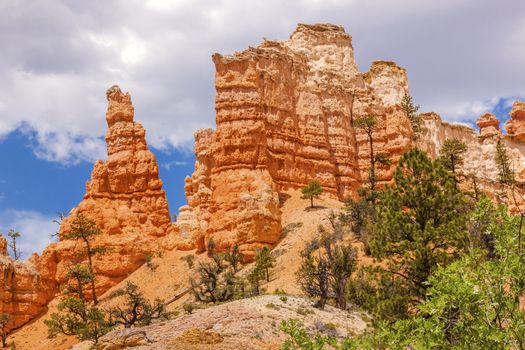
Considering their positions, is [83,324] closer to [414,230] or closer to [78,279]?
[78,279]

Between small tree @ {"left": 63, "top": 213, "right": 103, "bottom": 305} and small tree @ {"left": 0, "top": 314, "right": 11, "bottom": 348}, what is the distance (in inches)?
276

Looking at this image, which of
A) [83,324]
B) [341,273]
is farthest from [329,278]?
[83,324]

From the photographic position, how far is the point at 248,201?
44781 millimetres

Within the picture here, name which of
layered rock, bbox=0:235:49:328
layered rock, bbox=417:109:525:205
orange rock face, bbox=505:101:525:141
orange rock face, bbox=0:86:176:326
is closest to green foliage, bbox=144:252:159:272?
orange rock face, bbox=0:86:176:326

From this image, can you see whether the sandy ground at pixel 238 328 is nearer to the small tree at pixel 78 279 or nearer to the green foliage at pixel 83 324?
the green foliage at pixel 83 324

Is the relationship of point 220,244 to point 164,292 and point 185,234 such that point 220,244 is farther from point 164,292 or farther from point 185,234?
point 185,234

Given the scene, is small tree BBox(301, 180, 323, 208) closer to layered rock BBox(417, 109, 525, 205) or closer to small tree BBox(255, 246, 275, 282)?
small tree BBox(255, 246, 275, 282)

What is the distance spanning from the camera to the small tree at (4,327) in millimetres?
46659

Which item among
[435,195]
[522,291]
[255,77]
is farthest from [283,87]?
[522,291]

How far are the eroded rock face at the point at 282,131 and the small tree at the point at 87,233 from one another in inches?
340

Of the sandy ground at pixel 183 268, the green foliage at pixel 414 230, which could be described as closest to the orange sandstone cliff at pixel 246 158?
the sandy ground at pixel 183 268

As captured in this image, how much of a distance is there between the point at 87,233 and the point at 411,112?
35.7 m

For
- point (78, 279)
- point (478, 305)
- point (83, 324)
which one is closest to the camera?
point (478, 305)

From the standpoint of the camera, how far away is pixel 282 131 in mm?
53594
